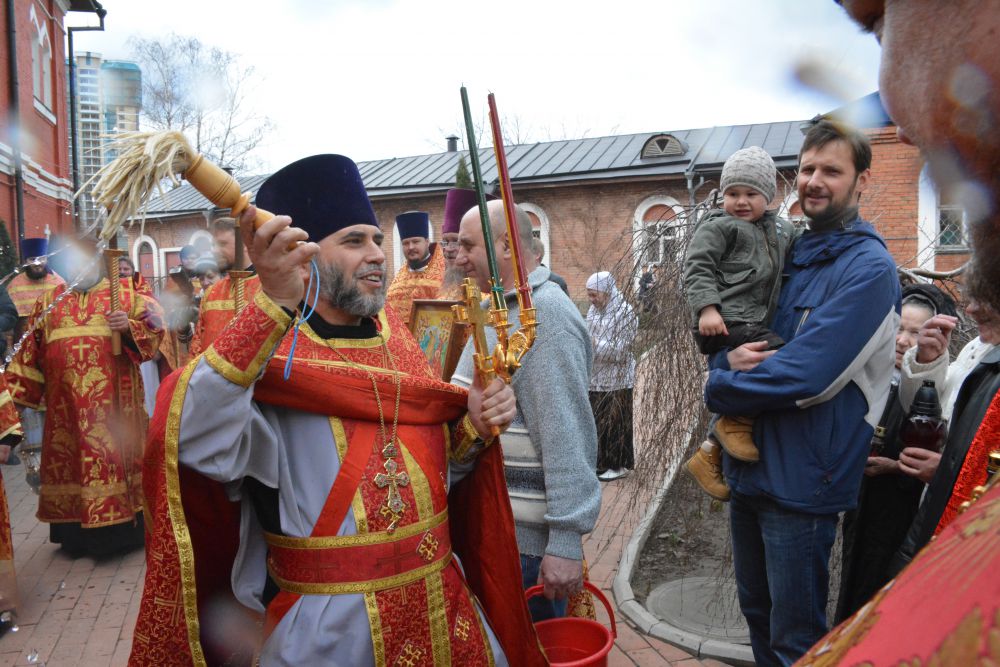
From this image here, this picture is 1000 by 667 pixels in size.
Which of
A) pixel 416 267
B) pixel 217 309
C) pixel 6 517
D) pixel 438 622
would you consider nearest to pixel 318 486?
pixel 438 622

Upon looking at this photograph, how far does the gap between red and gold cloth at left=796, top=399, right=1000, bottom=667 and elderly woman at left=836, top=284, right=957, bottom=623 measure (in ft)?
8.24

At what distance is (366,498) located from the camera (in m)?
2.03

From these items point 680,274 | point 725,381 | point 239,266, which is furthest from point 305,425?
point 680,274

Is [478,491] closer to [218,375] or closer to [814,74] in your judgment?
[218,375]

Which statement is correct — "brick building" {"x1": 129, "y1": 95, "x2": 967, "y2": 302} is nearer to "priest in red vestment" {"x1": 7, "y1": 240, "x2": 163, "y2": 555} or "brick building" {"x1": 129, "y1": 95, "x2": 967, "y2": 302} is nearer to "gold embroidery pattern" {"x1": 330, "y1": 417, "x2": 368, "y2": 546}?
"priest in red vestment" {"x1": 7, "y1": 240, "x2": 163, "y2": 555}

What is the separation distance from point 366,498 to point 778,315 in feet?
5.60

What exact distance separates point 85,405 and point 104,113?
4498 millimetres

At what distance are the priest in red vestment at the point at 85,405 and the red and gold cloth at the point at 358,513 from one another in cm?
419

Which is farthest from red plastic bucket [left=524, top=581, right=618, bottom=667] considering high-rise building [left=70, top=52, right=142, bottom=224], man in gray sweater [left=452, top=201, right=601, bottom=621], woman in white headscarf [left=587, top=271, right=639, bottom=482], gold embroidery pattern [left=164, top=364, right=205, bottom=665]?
woman in white headscarf [left=587, top=271, right=639, bottom=482]

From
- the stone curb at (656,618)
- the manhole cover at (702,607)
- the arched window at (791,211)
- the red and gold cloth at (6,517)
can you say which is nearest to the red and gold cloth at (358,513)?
the stone curb at (656,618)

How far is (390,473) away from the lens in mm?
2092

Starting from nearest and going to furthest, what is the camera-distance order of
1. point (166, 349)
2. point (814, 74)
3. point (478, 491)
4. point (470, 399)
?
point (814, 74) → point (470, 399) → point (478, 491) → point (166, 349)

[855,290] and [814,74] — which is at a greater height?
[814,74]

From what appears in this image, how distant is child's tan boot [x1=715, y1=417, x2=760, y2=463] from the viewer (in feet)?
8.70
